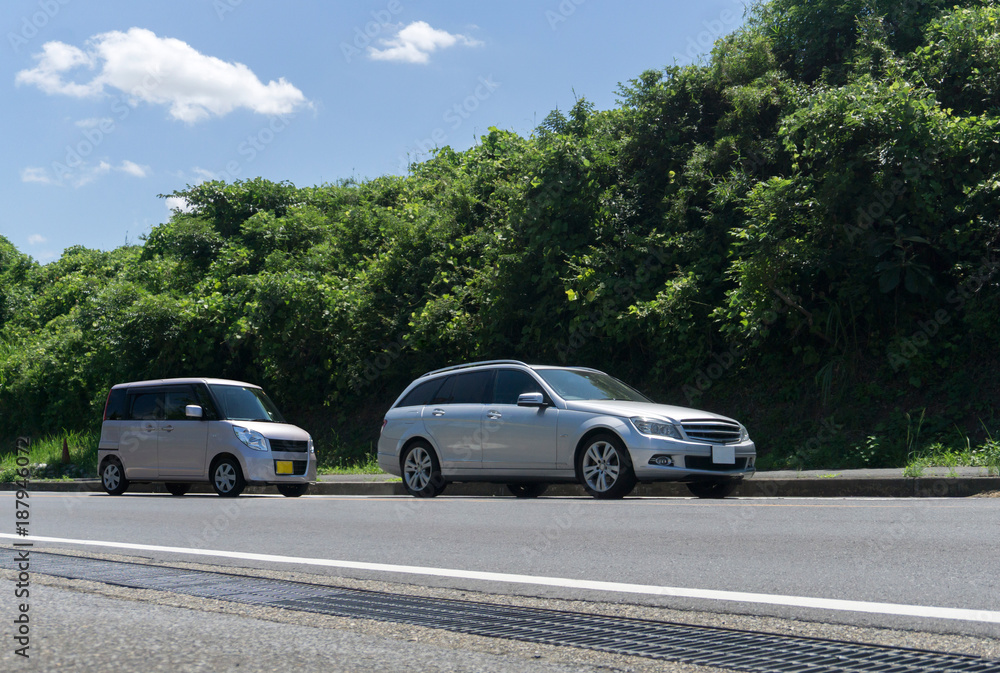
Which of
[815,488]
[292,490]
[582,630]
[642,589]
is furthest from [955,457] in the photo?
[292,490]

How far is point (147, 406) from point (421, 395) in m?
5.60

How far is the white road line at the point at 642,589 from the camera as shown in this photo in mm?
4516

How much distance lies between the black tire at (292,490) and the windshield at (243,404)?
108 centimetres

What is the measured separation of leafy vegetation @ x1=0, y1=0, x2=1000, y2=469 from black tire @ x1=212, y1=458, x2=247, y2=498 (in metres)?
5.74

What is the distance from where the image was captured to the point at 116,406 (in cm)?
1661

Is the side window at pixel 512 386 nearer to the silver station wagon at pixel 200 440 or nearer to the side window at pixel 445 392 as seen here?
the side window at pixel 445 392

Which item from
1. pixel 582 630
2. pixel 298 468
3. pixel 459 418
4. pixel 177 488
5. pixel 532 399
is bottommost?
pixel 177 488

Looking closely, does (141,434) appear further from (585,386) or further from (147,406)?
(585,386)

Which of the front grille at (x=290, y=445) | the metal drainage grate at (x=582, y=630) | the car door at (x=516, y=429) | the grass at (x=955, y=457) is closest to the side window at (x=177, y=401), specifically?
the front grille at (x=290, y=445)

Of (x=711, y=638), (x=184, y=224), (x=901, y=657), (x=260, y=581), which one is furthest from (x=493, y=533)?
(x=184, y=224)

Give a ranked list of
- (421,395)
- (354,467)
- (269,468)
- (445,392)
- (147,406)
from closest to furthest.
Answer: (445,392)
(421,395)
(269,468)
(147,406)
(354,467)

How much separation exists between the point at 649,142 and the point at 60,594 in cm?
1458

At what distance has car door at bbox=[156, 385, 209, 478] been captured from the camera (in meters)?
15.2

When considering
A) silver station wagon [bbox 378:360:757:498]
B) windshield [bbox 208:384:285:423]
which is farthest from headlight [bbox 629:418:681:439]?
windshield [bbox 208:384:285:423]
